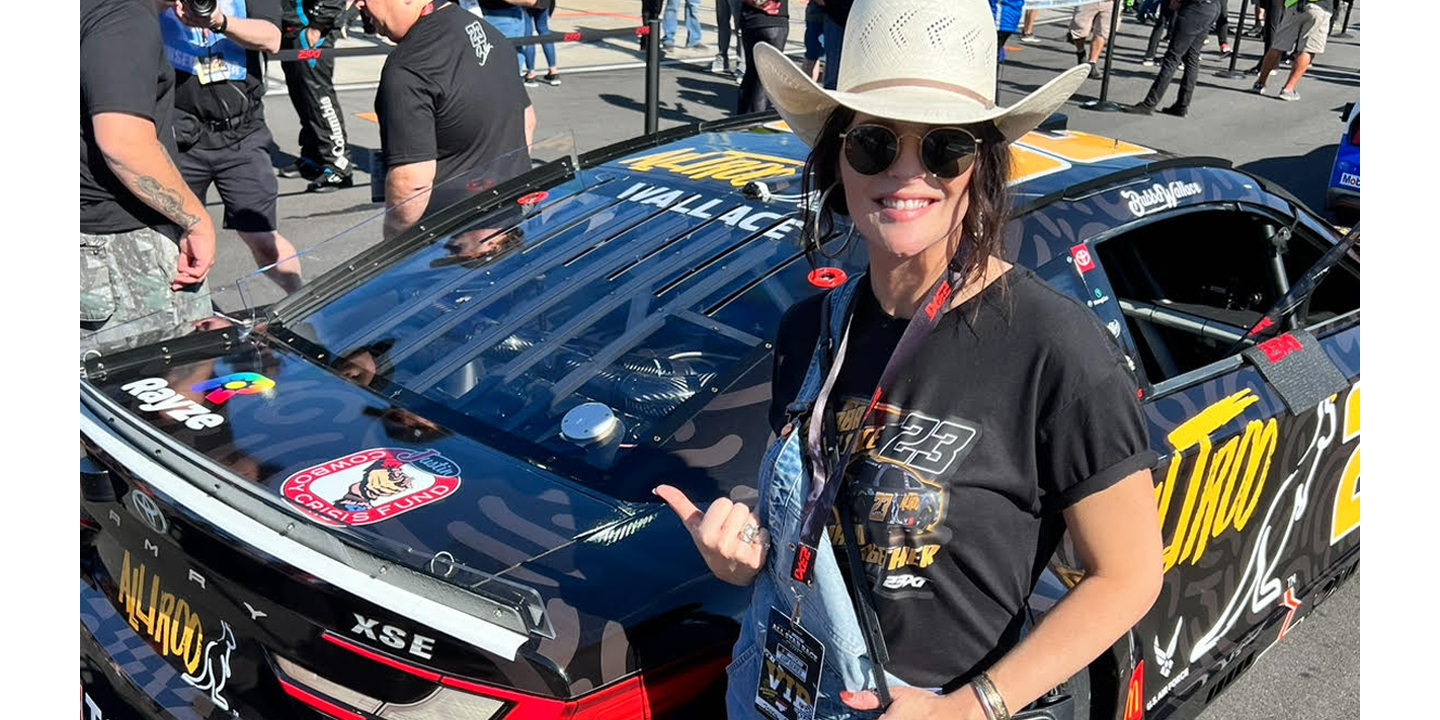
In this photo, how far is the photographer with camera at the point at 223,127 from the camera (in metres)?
5.09

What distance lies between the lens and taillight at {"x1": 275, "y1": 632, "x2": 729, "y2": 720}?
1764 millimetres

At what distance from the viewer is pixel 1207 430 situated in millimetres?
2580

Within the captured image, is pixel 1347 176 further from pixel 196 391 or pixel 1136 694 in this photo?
pixel 196 391

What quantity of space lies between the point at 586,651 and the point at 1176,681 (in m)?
1.46

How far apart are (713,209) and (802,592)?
4.75ft

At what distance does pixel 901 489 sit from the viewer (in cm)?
160

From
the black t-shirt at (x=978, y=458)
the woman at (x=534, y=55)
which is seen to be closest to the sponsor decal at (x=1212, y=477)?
the black t-shirt at (x=978, y=458)

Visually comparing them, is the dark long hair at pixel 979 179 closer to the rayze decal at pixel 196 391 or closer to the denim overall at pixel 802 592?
the denim overall at pixel 802 592

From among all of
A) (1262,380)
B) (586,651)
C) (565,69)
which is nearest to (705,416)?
(586,651)

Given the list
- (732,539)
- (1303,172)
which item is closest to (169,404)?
(732,539)

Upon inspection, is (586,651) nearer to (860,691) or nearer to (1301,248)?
(860,691)

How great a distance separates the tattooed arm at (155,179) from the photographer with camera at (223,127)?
1.08 metres

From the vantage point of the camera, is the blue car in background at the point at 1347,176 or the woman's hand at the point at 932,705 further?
the blue car in background at the point at 1347,176

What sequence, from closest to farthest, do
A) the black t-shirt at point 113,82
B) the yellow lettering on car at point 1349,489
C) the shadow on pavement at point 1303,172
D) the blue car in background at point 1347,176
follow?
the yellow lettering on car at point 1349,489 → the black t-shirt at point 113,82 → the blue car in background at point 1347,176 → the shadow on pavement at point 1303,172
